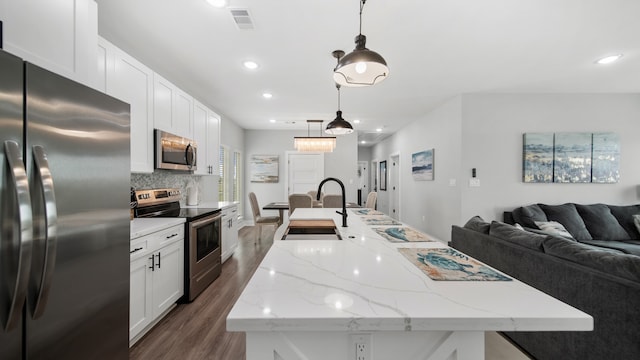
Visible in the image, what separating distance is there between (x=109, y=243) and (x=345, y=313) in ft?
4.28

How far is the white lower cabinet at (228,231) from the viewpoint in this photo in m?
3.66

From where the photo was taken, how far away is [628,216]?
3691 mm

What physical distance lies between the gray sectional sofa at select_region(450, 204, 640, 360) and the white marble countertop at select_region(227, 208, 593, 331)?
95cm

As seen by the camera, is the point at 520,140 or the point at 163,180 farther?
the point at 520,140

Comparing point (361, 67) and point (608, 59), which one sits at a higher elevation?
point (608, 59)

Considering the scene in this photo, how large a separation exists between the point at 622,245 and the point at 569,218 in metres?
0.56

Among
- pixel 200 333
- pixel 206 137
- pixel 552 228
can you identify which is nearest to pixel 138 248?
pixel 200 333

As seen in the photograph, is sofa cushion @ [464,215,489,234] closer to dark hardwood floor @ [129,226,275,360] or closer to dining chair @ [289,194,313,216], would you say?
dark hardwood floor @ [129,226,275,360]

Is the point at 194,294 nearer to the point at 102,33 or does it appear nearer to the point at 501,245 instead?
the point at 102,33

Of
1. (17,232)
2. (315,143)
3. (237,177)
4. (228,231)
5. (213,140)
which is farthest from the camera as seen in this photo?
(237,177)

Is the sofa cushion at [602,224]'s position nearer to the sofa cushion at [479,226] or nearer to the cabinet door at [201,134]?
the sofa cushion at [479,226]

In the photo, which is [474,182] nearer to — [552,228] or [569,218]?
[552,228]

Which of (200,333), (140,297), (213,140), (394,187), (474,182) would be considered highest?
(213,140)

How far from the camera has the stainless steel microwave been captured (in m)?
2.50
